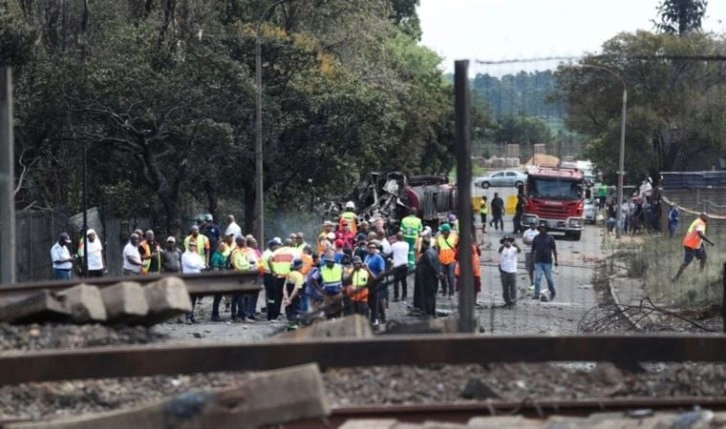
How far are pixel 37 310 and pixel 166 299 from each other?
3.39 ft

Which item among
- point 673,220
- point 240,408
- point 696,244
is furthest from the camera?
point 673,220

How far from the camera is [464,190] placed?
11781 millimetres

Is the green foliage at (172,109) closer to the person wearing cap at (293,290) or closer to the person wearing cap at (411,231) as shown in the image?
the person wearing cap at (411,231)

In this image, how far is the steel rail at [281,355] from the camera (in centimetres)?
962

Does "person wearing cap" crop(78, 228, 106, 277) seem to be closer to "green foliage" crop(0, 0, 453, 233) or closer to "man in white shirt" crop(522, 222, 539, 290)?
"man in white shirt" crop(522, 222, 539, 290)

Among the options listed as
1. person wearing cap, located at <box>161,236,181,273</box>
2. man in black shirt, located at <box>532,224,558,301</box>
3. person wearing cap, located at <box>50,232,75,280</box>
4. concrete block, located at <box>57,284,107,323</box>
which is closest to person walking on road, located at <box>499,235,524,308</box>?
man in black shirt, located at <box>532,224,558,301</box>

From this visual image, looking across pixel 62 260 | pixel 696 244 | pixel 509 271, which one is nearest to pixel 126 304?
pixel 62 260

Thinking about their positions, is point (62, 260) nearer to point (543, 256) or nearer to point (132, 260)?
point (132, 260)

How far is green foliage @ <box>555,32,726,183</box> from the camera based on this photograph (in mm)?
31516

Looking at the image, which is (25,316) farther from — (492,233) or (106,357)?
(492,233)

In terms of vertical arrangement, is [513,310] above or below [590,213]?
below

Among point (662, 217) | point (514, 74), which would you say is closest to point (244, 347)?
point (514, 74)

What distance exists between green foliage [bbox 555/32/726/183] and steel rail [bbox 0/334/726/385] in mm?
10004

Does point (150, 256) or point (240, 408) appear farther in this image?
point (150, 256)
